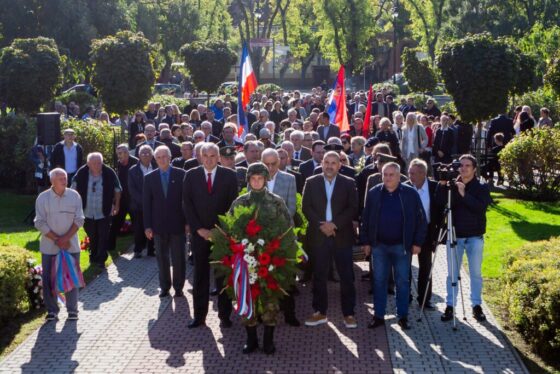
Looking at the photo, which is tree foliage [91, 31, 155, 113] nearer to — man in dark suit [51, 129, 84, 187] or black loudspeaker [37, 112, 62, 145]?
black loudspeaker [37, 112, 62, 145]

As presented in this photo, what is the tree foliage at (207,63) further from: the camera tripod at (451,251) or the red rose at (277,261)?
the red rose at (277,261)

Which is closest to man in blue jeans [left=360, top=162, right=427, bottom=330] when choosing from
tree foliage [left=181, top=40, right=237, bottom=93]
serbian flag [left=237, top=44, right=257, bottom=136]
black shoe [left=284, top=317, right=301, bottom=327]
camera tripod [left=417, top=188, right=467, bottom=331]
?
camera tripod [left=417, top=188, right=467, bottom=331]

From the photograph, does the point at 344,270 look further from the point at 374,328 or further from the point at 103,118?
the point at 103,118

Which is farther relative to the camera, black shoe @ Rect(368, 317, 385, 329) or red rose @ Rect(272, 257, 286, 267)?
black shoe @ Rect(368, 317, 385, 329)

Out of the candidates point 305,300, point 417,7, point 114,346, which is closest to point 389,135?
point 305,300

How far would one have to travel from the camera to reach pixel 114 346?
8.30 meters

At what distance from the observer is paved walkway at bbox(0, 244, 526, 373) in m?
7.65

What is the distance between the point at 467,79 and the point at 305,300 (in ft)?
28.4

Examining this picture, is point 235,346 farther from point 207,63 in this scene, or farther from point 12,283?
point 207,63

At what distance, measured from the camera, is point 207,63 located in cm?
2858

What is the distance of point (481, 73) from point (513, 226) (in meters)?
4.02

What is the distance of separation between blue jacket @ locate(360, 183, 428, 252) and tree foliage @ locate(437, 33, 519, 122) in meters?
8.87

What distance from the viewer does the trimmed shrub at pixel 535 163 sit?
1590 cm

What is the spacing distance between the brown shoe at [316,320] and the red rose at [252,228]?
166 cm
